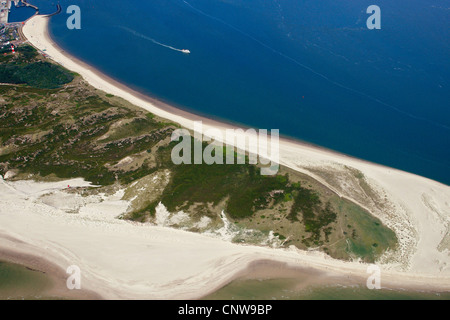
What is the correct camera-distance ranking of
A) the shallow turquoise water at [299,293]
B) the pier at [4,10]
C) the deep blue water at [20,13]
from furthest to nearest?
the deep blue water at [20,13] < the pier at [4,10] < the shallow turquoise water at [299,293]

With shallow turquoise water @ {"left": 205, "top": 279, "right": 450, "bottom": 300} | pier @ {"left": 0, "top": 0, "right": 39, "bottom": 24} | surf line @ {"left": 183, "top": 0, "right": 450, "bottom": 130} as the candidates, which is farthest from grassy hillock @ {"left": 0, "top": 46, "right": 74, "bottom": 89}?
shallow turquoise water @ {"left": 205, "top": 279, "right": 450, "bottom": 300}

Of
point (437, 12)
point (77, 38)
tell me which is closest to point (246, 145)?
point (77, 38)

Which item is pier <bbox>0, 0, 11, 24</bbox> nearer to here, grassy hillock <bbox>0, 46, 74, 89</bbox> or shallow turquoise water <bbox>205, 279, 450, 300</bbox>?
grassy hillock <bbox>0, 46, 74, 89</bbox>

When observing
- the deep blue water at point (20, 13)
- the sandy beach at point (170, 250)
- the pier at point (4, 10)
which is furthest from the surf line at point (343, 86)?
the pier at point (4, 10)

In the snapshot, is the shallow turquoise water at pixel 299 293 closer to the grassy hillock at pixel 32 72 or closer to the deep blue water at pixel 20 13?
the grassy hillock at pixel 32 72

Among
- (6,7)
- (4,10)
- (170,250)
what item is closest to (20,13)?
(4,10)

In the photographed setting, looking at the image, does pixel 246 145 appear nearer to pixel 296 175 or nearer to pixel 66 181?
pixel 296 175

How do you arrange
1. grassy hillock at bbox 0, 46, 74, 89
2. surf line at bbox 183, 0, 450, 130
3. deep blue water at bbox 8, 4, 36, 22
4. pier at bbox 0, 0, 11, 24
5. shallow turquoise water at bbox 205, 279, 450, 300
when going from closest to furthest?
1. shallow turquoise water at bbox 205, 279, 450, 300
2. surf line at bbox 183, 0, 450, 130
3. grassy hillock at bbox 0, 46, 74, 89
4. pier at bbox 0, 0, 11, 24
5. deep blue water at bbox 8, 4, 36, 22

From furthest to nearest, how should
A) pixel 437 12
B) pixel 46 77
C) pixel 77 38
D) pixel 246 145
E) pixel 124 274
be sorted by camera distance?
pixel 437 12, pixel 77 38, pixel 46 77, pixel 246 145, pixel 124 274
